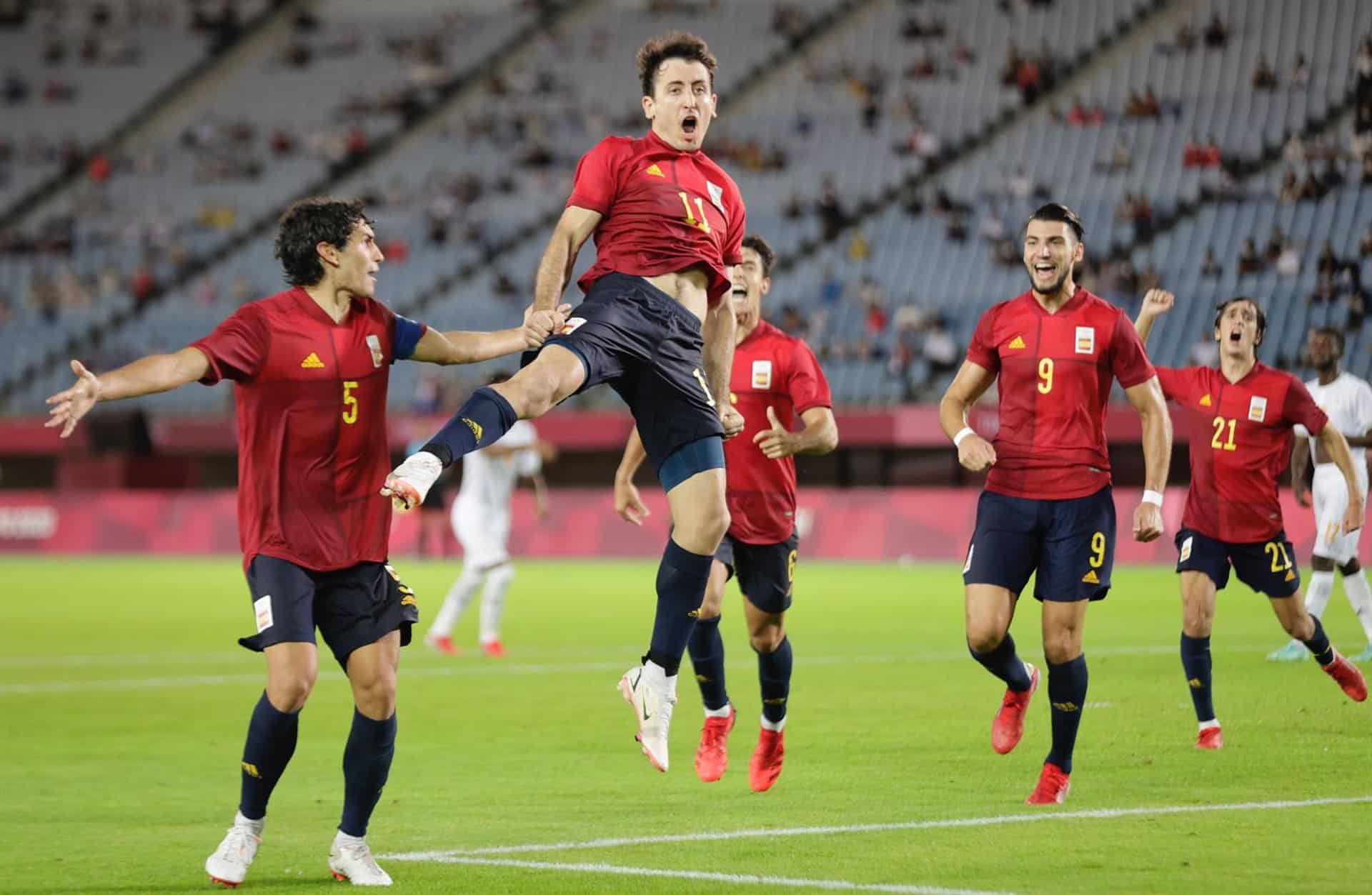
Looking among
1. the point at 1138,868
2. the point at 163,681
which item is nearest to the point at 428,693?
the point at 163,681

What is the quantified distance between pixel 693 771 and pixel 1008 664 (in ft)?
5.92

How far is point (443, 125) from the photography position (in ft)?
166

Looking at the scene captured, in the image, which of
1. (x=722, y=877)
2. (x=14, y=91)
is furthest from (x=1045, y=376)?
(x=14, y=91)

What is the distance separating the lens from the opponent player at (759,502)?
34.0 feet

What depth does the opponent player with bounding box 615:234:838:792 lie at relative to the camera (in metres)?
10.4

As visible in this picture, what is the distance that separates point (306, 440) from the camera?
299 inches

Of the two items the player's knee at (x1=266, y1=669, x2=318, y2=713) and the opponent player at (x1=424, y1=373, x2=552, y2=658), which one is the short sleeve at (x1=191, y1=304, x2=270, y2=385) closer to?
the player's knee at (x1=266, y1=669, x2=318, y2=713)

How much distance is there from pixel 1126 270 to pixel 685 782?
25089 mm

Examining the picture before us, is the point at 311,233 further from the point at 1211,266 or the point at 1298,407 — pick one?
the point at 1211,266

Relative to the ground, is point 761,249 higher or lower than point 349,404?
higher

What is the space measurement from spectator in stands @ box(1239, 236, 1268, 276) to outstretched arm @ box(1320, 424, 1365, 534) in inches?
821

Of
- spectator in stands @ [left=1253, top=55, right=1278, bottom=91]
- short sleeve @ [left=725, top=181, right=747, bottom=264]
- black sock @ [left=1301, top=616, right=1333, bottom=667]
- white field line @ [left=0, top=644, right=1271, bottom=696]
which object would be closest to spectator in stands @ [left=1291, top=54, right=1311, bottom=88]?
spectator in stands @ [left=1253, top=55, right=1278, bottom=91]

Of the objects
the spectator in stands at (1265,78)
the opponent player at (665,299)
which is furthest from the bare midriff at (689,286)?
the spectator in stands at (1265,78)

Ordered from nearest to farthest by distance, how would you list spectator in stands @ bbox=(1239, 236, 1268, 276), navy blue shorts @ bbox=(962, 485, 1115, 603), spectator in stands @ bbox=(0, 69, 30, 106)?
navy blue shorts @ bbox=(962, 485, 1115, 603) → spectator in stands @ bbox=(1239, 236, 1268, 276) → spectator in stands @ bbox=(0, 69, 30, 106)
